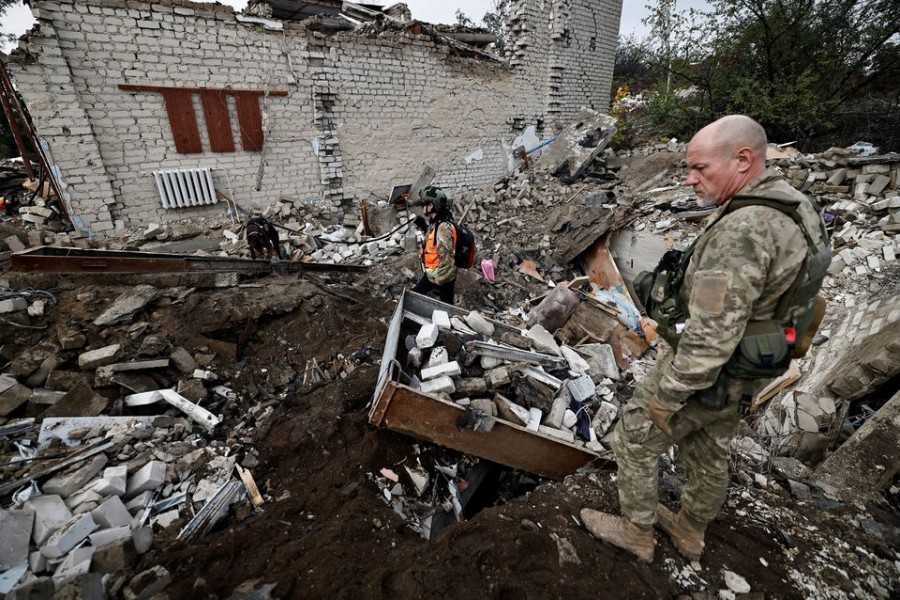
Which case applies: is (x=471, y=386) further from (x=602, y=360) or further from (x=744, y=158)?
(x=744, y=158)

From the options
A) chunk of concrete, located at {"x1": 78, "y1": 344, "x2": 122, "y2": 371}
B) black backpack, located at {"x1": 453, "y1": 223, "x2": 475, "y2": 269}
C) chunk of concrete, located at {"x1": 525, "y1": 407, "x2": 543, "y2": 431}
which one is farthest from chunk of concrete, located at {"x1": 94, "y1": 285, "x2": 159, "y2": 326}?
chunk of concrete, located at {"x1": 525, "y1": 407, "x2": 543, "y2": 431}

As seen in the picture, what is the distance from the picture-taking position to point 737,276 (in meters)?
1.42

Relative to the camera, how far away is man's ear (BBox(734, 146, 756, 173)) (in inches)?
58.4

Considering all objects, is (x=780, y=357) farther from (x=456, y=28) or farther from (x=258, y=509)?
(x=456, y=28)

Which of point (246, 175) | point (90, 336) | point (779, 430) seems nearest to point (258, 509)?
point (90, 336)

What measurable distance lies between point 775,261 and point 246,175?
754 centimetres

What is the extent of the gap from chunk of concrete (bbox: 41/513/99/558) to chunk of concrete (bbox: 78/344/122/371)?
1371 millimetres

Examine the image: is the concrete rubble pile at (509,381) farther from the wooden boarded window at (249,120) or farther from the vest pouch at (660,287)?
the wooden boarded window at (249,120)

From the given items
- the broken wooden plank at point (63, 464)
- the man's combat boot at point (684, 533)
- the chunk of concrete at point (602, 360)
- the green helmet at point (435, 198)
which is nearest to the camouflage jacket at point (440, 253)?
the green helmet at point (435, 198)

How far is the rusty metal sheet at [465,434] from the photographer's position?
2402mm

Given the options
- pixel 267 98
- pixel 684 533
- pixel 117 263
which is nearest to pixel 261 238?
pixel 117 263

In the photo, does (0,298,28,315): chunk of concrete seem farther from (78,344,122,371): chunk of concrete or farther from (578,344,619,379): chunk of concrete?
(578,344,619,379): chunk of concrete

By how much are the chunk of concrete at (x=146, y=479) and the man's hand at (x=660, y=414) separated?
2857 mm

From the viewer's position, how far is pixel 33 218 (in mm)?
5613
